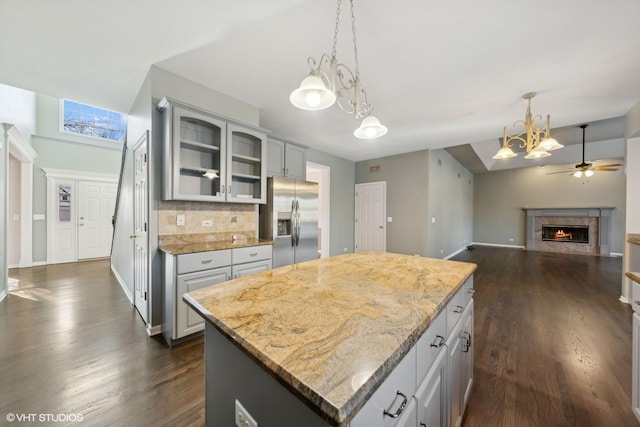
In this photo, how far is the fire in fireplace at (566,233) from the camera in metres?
7.79

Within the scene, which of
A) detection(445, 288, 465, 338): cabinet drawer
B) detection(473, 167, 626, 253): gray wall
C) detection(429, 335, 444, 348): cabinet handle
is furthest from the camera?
detection(473, 167, 626, 253): gray wall

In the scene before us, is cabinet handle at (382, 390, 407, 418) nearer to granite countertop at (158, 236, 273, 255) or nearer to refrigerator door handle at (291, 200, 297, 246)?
granite countertop at (158, 236, 273, 255)

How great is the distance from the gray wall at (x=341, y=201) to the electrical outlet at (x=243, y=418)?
493 cm

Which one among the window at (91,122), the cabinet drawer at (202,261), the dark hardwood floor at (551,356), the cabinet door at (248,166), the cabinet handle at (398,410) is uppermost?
the window at (91,122)

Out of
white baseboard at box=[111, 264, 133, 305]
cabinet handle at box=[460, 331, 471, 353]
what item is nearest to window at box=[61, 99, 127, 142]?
white baseboard at box=[111, 264, 133, 305]

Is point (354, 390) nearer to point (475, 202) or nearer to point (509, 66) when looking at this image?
point (509, 66)

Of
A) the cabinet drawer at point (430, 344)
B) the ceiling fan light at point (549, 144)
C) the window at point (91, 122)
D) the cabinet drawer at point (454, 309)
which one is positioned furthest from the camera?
the window at point (91, 122)

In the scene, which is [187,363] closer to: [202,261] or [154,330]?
[154,330]

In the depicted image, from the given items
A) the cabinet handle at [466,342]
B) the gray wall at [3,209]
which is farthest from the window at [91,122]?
the cabinet handle at [466,342]

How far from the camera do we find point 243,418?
801mm

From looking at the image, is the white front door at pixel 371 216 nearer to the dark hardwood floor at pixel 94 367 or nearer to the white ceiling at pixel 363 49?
the white ceiling at pixel 363 49

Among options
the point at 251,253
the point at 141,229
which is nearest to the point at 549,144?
the point at 251,253

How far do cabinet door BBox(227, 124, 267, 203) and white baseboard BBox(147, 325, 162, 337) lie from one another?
152 cm

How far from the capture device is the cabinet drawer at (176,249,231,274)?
86.8 inches
